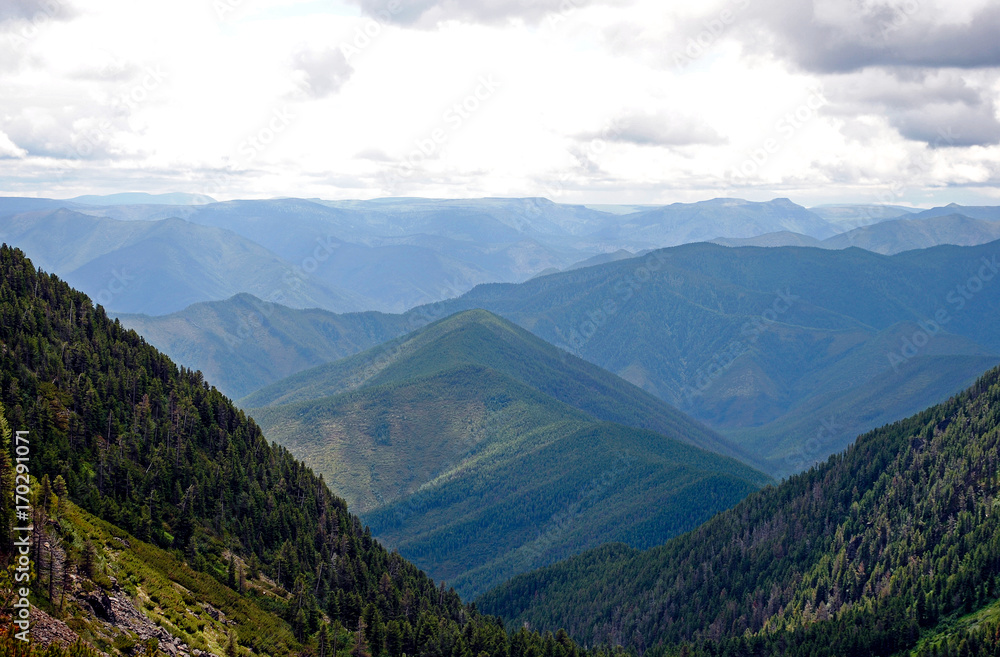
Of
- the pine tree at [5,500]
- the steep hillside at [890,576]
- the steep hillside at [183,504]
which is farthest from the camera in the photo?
the steep hillside at [890,576]

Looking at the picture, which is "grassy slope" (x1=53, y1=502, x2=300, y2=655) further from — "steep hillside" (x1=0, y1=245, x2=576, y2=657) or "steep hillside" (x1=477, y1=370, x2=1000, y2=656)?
"steep hillside" (x1=477, y1=370, x2=1000, y2=656)

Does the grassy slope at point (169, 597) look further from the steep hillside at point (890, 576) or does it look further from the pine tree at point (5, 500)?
the steep hillside at point (890, 576)

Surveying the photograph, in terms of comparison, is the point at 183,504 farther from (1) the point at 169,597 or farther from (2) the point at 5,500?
(2) the point at 5,500

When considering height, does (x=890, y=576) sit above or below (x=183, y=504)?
below

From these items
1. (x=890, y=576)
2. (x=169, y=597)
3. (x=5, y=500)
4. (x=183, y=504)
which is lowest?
(x=890, y=576)

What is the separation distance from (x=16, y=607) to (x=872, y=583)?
16769 centimetres

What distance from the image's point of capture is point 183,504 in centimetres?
9981

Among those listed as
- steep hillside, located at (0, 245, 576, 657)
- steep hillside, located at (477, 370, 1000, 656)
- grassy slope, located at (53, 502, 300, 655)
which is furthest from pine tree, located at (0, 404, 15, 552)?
steep hillside, located at (477, 370, 1000, 656)

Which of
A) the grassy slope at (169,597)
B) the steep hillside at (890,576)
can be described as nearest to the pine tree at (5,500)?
the grassy slope at (169,597)

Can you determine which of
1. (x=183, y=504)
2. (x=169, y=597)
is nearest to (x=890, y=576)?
(x=183, y=504)

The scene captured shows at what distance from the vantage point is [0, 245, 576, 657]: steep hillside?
262 feet

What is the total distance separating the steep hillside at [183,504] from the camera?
262 feet

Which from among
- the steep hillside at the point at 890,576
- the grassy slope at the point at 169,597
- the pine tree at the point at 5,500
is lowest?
the steep hillside at the point at 890,576

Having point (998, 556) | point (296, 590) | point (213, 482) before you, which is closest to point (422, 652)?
point (296, 590)
